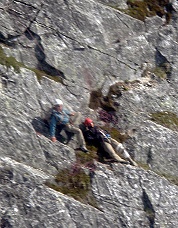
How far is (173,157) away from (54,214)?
579cm

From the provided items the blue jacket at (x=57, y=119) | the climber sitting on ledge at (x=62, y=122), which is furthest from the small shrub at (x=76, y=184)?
the blue jacket at (x=57, y=119)

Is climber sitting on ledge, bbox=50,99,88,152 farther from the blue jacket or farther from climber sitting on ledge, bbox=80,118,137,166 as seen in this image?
climber sitting on ledge, bbox=80,118,137,166

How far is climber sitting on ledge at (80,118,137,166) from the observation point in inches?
927

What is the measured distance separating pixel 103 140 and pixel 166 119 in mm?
3375

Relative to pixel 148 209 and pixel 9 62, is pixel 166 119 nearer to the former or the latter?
pixel 148 209

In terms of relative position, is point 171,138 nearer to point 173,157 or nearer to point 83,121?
point 173,157

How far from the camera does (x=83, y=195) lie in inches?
872

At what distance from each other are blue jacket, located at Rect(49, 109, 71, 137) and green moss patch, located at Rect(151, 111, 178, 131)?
3882mm

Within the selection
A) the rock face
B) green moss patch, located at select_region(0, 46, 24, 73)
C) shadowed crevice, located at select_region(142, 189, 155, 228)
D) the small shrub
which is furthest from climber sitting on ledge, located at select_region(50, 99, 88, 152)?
shadowed crevice, located at select_region(142, 189, 155, 228)

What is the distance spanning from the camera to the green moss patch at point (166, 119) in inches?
1011

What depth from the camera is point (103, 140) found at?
2364 centimetres

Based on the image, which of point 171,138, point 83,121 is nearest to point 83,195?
point 83,121

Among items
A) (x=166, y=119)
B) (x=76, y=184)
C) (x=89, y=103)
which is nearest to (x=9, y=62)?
(x=89, y=103)

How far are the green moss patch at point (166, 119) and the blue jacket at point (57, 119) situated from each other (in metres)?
3.88
